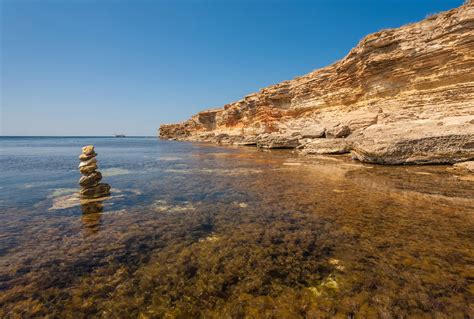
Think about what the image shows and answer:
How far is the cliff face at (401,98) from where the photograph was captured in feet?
49.2

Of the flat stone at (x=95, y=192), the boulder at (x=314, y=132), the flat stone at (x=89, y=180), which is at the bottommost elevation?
the flat stone at (x=95, y=192)

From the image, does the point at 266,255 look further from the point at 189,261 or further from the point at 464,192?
the point at 464,192

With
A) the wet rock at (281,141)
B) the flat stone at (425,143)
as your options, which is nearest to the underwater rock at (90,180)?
the flat stone at (425,143)

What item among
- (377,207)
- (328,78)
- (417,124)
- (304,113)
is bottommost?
(377,207)

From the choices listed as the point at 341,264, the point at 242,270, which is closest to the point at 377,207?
the point at 341,264

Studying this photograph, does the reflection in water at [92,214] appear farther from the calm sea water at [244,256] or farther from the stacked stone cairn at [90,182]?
the stacked stone cairn at [90,182]

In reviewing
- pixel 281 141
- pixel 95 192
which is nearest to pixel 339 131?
pixel 281 141

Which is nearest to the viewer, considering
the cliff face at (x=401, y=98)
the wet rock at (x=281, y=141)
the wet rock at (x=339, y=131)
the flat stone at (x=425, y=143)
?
the flat stone at (x=425, y=143)

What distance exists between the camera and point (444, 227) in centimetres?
590

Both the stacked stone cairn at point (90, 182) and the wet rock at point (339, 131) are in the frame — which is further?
the wet rock at point (339, 131)

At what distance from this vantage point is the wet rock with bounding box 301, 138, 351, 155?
74.9ft

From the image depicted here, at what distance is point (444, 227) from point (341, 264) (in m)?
3.55

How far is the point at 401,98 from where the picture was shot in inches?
977

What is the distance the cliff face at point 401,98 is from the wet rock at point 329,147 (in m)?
0.10
